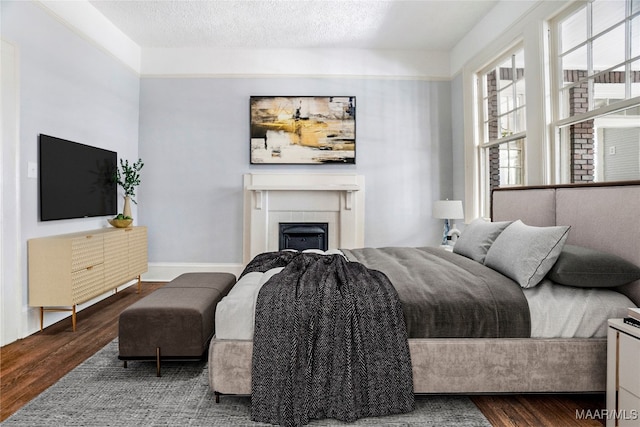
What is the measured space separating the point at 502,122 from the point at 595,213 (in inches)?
79.9

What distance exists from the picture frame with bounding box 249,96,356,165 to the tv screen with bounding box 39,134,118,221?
1722 millimetres

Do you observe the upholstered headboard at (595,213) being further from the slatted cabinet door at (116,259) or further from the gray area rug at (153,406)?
the slatted cabinet door at (116,259)

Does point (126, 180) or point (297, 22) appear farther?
point (126, 180)

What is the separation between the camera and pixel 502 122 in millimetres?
4121

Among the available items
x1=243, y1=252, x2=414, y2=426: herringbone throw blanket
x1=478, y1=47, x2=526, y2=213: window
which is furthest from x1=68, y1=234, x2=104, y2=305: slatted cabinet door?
x1=478, y1=47, x2=526, y2=213: window

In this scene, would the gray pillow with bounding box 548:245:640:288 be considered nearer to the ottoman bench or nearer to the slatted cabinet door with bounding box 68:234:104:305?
the ottoman bench

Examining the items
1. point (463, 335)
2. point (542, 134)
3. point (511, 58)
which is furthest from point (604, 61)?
point (463, 335)

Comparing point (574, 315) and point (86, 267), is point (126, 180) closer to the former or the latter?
point (86, 267)

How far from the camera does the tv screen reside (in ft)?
10.8

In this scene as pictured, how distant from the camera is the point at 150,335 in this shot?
223cm

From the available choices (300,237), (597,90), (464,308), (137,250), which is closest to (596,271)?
(464,308)

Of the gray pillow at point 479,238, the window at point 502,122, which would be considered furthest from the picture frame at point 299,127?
the gray pillow at point 479,238

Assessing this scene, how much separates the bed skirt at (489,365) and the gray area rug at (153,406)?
0.11 metres

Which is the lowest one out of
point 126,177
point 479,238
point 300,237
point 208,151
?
point 300,237
